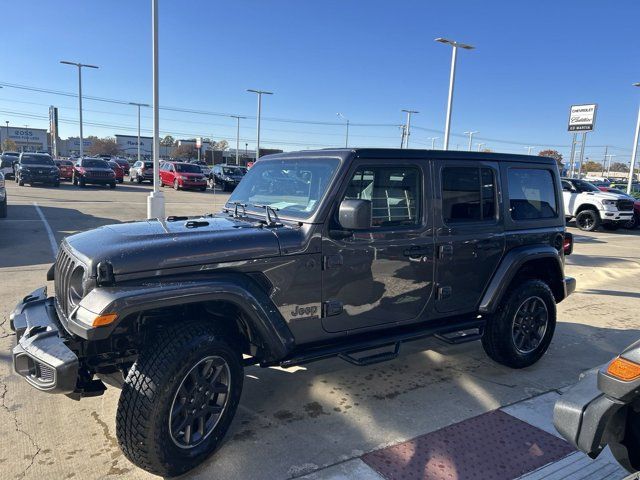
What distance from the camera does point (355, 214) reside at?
310 cm

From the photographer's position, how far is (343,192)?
11.1 feet

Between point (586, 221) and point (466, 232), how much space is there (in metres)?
15.6

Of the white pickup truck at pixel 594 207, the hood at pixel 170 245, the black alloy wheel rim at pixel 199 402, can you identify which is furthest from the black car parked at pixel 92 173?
the black alloy wheel rim at pixel 199 402

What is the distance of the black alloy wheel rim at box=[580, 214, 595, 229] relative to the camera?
17067mm

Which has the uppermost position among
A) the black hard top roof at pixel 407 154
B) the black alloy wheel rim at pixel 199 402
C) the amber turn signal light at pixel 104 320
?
the black hard top roof at pixel 407 154

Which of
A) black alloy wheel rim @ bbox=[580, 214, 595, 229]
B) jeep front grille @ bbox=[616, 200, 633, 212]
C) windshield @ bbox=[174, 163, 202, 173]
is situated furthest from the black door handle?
windshield @ bbox=[174, 163, 202, 173]

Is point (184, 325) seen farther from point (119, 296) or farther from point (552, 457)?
point (552, 457)

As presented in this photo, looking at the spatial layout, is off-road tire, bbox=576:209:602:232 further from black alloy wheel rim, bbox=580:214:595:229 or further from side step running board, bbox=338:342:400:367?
side step running board, bbox=338:342:400:367

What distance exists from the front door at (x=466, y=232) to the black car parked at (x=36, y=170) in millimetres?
25569

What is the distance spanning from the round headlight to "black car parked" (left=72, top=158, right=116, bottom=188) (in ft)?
84.2

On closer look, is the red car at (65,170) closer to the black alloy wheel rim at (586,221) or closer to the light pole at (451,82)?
the light pole at (451,82)

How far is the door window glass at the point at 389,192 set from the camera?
353 centimetres

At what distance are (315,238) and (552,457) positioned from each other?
214 centimetres

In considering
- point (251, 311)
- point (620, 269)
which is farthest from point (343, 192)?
point (620, 269)
